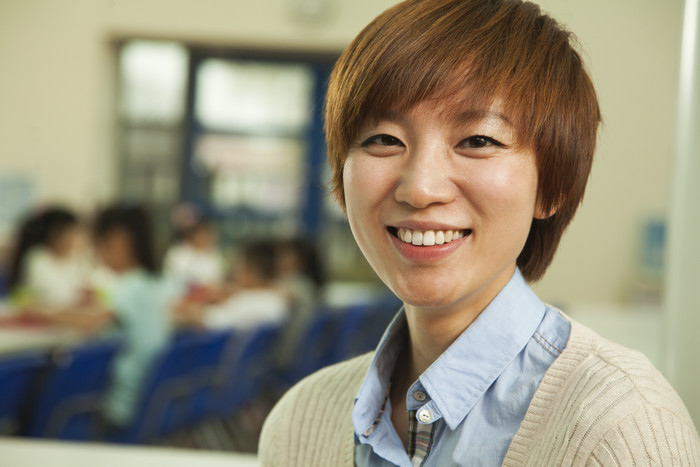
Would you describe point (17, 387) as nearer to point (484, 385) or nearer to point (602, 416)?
point (484, 385)

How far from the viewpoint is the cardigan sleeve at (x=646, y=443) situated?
656 mm

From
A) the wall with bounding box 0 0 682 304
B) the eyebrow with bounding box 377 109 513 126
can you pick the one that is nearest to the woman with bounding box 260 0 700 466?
the eyebrow with bounding box 377 109 513 126

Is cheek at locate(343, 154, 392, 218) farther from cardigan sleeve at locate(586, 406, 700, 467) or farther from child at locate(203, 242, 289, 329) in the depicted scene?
child at locate(203, 242, 289, 329)

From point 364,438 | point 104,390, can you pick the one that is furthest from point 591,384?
point 104,390

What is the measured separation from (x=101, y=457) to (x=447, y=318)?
3.90ft

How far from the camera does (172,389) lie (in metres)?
2.83

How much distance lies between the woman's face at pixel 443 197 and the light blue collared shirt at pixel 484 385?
57mm

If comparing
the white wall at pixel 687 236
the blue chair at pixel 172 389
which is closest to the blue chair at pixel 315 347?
the blue chair at pixel 172 389

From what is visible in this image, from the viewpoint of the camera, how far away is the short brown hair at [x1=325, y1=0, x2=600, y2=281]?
74cm

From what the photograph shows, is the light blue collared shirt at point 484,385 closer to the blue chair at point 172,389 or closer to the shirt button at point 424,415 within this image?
the shirt button at point 424,415

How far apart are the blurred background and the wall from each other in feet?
0.06

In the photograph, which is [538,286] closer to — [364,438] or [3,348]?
[364,438]

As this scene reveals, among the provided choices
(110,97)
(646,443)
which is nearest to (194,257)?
(110,97)

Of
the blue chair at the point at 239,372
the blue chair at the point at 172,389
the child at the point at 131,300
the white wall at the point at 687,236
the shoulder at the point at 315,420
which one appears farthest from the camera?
the blue chair at the point at 239,372
